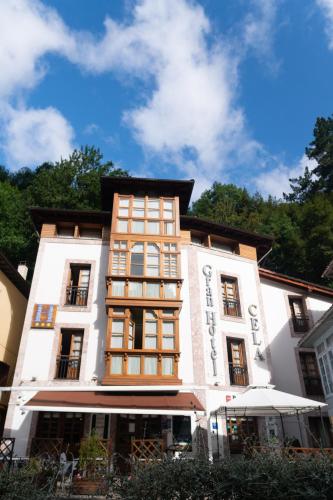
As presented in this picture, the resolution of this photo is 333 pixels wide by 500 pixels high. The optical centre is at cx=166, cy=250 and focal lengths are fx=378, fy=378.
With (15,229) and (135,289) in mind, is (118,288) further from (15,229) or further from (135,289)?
(15,229)

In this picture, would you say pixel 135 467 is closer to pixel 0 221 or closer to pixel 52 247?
pixel 52 247

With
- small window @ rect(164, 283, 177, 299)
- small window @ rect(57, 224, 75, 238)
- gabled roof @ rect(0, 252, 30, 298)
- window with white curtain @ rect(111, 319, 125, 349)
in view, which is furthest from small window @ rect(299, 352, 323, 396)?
gabled roof @ rect(0, 252, 30, 298)

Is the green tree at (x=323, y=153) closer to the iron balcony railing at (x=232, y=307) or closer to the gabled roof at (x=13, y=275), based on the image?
the iron balcony railing at (x=232, y=307)

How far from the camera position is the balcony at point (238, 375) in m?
16.6

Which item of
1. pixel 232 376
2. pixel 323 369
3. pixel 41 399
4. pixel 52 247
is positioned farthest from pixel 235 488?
pixel 52 247

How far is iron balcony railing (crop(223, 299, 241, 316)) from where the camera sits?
59.6 ft

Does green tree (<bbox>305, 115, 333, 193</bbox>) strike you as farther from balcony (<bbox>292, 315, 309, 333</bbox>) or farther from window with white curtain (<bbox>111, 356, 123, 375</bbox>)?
window with white curtain (<bbox>111, 356, 123, 375</bbox>)

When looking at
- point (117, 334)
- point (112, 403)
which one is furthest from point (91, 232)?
point (112, 403)

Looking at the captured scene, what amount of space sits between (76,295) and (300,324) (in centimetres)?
1141

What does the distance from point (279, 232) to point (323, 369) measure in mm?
15779

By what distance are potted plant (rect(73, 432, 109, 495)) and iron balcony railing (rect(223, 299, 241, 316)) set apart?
8872mm

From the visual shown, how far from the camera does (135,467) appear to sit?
19.7 feet

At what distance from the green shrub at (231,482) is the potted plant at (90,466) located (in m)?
4.51

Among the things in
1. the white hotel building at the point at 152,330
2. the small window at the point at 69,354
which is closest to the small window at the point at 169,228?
the white hotel building at the point at 152,330
